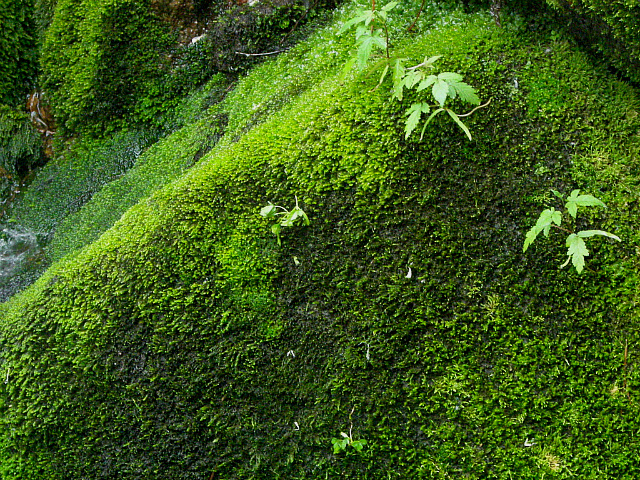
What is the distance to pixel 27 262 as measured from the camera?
15.2ft

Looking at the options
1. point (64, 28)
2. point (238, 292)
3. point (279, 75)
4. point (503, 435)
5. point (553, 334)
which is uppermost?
point (64, 28)

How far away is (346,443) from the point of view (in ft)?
7.58

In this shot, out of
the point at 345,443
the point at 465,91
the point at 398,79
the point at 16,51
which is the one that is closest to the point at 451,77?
the point at 465,91

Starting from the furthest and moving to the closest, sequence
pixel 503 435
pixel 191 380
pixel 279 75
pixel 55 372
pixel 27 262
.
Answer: pixel 27 262
pixel 279 75
pixel 55 372
pixel 191 380
pixel 503 435

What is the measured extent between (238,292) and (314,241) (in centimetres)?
49

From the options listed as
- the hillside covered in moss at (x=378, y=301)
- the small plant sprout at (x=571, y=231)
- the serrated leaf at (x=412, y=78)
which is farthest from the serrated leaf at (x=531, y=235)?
the serrated leaf at (x=412, y=78)

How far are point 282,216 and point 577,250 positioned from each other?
4.61ft

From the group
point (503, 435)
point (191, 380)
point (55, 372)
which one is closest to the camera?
point (503, 435)

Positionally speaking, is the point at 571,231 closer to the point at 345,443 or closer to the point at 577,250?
the point at 577,250

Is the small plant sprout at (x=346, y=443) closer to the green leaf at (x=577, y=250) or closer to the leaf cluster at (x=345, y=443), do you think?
the leaf cluster at (x=345, y=443)

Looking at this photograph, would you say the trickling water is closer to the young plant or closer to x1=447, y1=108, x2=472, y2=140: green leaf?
the young plant

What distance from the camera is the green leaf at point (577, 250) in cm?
201

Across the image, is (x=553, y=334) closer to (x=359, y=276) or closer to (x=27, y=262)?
(x=359, y=276)

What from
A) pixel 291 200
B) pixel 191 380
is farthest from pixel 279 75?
pixel 191 380
